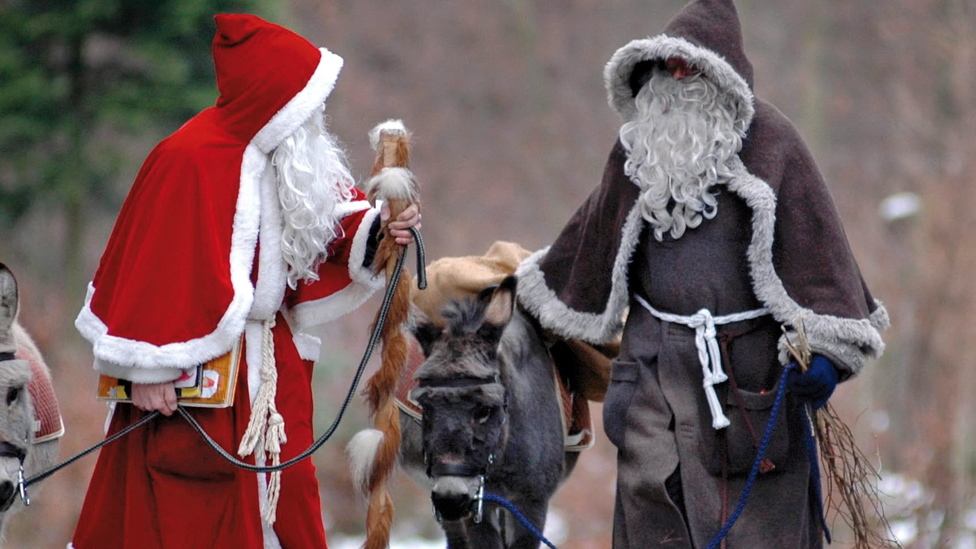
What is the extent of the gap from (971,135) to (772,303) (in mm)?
7658

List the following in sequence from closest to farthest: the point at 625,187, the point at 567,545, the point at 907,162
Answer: the point at 625,187
the point at 567,545
the point at 907,162

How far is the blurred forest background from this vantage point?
32.4ft

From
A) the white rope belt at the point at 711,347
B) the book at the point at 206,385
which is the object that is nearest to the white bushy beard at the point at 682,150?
the white rope belt at the point at 711,347

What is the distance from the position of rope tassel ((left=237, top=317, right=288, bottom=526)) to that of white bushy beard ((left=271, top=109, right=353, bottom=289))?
0.39 meters

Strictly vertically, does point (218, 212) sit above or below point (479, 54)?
below

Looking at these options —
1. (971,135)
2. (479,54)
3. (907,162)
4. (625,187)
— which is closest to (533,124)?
(479,54)

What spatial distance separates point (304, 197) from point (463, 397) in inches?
37.8

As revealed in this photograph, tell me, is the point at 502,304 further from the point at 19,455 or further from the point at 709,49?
the point at 19,455

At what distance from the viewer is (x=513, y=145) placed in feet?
65.0

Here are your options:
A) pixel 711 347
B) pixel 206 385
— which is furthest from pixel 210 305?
pixel 711 347

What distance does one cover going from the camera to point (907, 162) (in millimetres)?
12750

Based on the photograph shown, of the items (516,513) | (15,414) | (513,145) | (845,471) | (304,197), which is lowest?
(516,513)

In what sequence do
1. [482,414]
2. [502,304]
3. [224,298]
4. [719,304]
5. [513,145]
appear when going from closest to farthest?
[224,298] < [482,414] < [719,304] < [502,304] < [513,145]

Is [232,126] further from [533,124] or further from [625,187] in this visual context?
[533,124]
